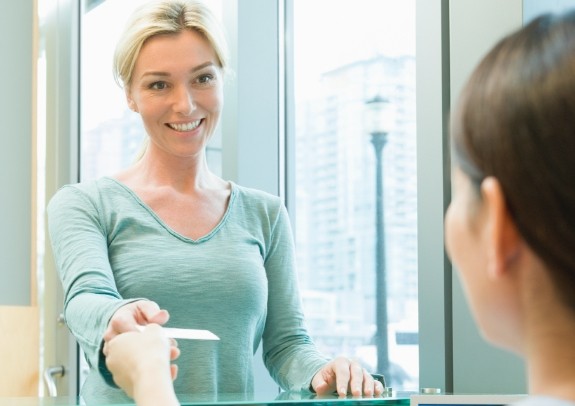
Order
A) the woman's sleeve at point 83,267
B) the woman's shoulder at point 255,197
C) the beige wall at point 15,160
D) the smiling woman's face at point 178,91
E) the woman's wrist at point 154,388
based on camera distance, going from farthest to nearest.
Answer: the beige wall at point 15,160 < the woman's shoulder at point 255,197 < the smiling woman's face at point 178,91 < the woman's sleeve at point 83,267 < the woman's wrist at point 154,388

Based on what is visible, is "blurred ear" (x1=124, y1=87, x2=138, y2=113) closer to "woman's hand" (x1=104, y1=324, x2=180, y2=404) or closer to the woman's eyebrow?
the woman's eyebrow

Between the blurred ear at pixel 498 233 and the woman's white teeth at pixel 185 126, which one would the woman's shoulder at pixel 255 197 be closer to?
the woman's white teeth at pixel 185 126

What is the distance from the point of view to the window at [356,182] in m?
2.37

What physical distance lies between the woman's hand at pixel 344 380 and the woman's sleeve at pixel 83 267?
0.35m

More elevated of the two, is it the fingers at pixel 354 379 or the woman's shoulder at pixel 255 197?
the woman's shoulder at pixel 255 197

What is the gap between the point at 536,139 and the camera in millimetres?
667

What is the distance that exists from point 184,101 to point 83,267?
1.36 feet

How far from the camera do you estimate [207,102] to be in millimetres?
1927

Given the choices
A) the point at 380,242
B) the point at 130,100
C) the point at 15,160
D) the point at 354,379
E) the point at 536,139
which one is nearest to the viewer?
the point at 536,139

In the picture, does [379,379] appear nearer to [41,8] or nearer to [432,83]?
[432,83]

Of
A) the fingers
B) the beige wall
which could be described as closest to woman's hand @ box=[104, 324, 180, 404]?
the fingers

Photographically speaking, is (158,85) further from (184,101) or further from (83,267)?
(83,267)

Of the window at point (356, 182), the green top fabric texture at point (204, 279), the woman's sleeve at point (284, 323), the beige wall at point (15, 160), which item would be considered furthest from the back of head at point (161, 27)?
the beige wall at point (15, 160)

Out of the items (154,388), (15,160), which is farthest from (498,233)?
(15,160)
